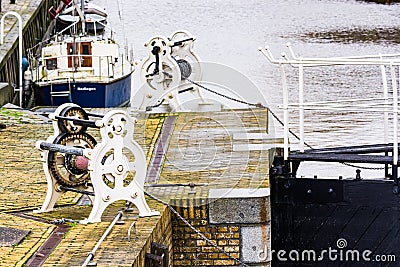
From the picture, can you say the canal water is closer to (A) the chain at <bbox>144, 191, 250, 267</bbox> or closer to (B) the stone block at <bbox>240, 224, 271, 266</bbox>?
(B) the stone block at <bbox>240, 224, 271, 266</bbox>

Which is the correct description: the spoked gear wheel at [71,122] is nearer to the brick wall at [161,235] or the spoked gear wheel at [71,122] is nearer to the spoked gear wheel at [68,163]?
the spoked gear wheel at [68,163]

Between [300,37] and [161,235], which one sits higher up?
[300,37]

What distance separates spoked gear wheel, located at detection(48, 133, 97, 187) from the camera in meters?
8.37

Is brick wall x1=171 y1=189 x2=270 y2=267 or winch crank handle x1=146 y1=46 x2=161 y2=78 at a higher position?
winch crank handle x1=146 y1=46 x2=161 y2=78

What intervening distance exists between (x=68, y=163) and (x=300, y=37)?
25579 millimetres

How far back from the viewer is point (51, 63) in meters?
21.5

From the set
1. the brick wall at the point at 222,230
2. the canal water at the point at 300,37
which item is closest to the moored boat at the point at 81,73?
the canal water at the point at 300,37

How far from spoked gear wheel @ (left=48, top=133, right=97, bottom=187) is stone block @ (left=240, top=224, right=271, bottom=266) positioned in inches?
53.0

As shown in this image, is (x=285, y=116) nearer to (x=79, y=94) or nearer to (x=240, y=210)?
(x=240, y=210)

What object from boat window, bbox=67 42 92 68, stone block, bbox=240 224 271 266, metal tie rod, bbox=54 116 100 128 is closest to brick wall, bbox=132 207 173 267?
stone block, bbox=240 224 271 266

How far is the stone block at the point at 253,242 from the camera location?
8.53 metres

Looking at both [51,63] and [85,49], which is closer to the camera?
[51,63]

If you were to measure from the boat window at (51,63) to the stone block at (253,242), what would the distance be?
13464 millimetres

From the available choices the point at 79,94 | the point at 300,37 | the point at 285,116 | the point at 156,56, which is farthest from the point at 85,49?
the point at 285,116
